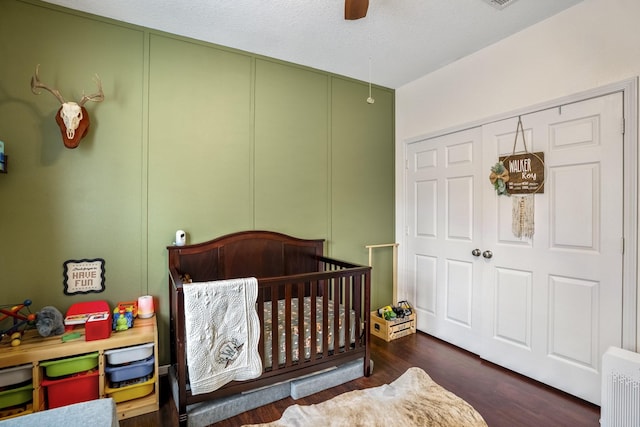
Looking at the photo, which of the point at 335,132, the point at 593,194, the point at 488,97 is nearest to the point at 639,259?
the point at 593,194

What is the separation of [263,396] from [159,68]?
2464 mm

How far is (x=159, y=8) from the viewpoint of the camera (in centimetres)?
205

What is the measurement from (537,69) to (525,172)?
751 mm

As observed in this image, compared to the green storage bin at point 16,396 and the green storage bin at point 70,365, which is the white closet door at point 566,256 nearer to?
the green storage bin at point 70,365

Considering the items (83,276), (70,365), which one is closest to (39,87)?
(83,276)

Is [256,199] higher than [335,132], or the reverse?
[335,132]

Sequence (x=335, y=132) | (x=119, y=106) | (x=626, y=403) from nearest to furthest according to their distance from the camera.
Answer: (x=626, y=403)
(x=119, y=106)
(x=335, y=132)

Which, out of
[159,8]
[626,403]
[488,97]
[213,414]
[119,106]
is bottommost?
[213,414]

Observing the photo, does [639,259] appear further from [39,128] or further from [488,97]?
[39,128]

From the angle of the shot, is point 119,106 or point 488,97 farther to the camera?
point 488,97

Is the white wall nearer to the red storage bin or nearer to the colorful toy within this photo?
the colorful toy

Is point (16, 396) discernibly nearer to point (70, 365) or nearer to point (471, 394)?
point (70, 365)

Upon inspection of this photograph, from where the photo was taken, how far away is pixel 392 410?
1609mm

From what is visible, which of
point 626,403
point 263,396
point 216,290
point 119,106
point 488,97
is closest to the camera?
point 626,403
